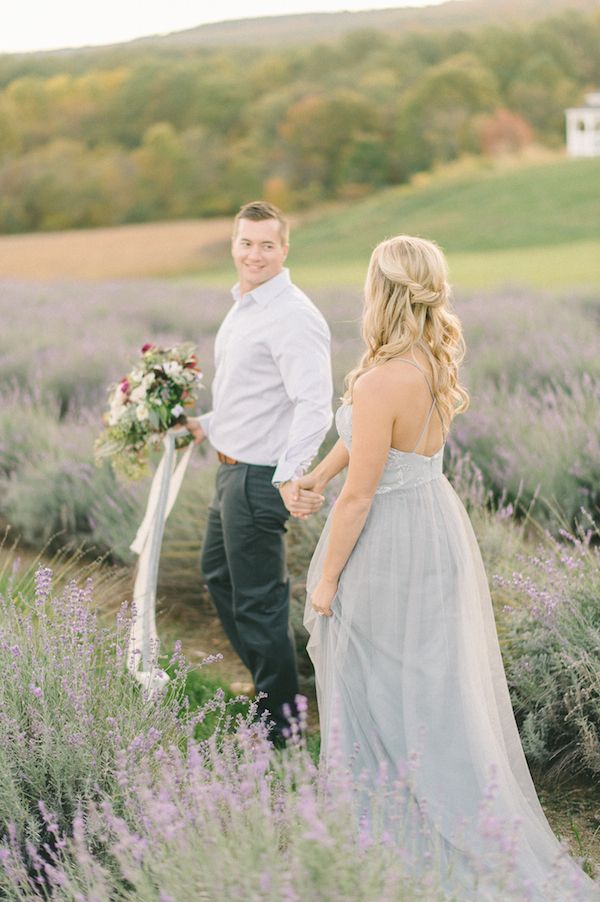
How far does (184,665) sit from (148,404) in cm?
97

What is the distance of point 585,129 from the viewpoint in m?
18.5

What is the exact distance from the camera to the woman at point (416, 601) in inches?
98.7

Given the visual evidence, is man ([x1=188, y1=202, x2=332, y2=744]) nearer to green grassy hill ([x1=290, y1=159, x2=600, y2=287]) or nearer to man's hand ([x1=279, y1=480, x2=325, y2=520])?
man's hand ([x1=279, y1=480, x2=325, y2=520])

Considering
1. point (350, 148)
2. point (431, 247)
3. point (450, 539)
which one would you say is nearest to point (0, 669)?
point (450, 539)

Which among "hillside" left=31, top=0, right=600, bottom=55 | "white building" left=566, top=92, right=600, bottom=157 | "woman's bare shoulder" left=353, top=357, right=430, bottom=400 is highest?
"hillside" left=31, top=0, right=600, bottom=55

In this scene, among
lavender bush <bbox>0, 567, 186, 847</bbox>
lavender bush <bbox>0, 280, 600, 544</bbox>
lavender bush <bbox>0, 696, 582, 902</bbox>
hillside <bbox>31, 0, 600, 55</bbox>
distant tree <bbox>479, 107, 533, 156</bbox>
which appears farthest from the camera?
hillside <bbox>31, 0, 600, 55</bbox>

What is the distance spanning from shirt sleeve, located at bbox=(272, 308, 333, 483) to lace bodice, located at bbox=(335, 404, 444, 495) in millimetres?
512

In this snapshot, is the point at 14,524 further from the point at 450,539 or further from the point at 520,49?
the point at 520,49

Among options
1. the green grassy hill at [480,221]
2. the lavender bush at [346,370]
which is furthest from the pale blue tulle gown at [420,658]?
the green grassy hill at [480,221]

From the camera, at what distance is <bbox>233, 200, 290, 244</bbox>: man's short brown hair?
3.39 m


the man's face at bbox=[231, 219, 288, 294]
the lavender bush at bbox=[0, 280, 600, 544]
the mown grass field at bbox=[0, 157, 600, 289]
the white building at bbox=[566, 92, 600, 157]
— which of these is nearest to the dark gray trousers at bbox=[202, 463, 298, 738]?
the man's face at bbox=[231, 219, 288, 294]

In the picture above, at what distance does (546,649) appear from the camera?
3184mm

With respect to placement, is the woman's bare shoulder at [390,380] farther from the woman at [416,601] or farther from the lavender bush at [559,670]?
the lavender bush at [559,670]

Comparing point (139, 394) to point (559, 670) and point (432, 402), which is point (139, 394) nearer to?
point (432, 402)
